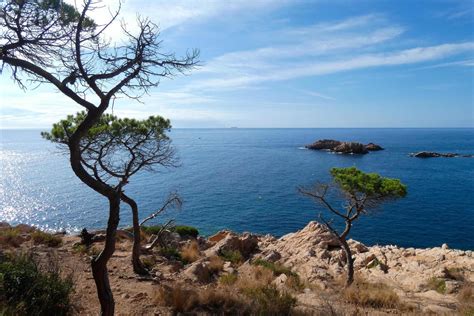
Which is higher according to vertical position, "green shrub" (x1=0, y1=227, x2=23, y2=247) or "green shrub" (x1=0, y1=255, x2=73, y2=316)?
"green shrub" (x1=0, y1=255, x2=73, y2=316)

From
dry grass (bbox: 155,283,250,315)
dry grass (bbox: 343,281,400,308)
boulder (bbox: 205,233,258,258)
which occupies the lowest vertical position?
boulder (bbox: 205,233,258,258)

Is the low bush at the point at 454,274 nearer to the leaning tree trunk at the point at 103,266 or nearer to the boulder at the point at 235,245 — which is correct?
the boulder at the point at 235,245

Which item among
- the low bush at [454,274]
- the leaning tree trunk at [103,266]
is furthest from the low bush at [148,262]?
the low bush at [454,274]

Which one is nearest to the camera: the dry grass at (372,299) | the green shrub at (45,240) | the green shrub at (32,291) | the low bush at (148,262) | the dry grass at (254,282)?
the green shrub at (32,291)

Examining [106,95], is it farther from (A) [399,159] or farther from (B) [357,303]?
(A) [399,159]

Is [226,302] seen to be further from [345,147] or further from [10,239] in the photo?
[345,147]

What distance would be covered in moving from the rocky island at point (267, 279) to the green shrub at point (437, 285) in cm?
4

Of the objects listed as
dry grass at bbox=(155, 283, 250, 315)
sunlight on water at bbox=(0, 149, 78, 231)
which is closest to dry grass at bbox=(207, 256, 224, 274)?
dry grass at bbox=(155, 283, 250, 315)

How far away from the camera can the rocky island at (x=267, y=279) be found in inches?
343

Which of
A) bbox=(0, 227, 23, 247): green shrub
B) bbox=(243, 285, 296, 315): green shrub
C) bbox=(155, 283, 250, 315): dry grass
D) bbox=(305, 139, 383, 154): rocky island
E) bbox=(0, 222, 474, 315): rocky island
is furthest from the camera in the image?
bbox=(305, 139, 383, 154): rocky island

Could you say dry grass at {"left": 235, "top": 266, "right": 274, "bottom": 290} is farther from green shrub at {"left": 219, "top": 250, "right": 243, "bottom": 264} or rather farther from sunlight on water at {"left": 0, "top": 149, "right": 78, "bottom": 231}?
sunlight on water at {"left": 0, "top": 149, "right": 78, "bottom": 231}

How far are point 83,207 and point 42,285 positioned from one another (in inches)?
1767

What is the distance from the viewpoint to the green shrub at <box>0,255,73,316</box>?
6.69 meters

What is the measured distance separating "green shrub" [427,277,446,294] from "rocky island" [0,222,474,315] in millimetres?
40
